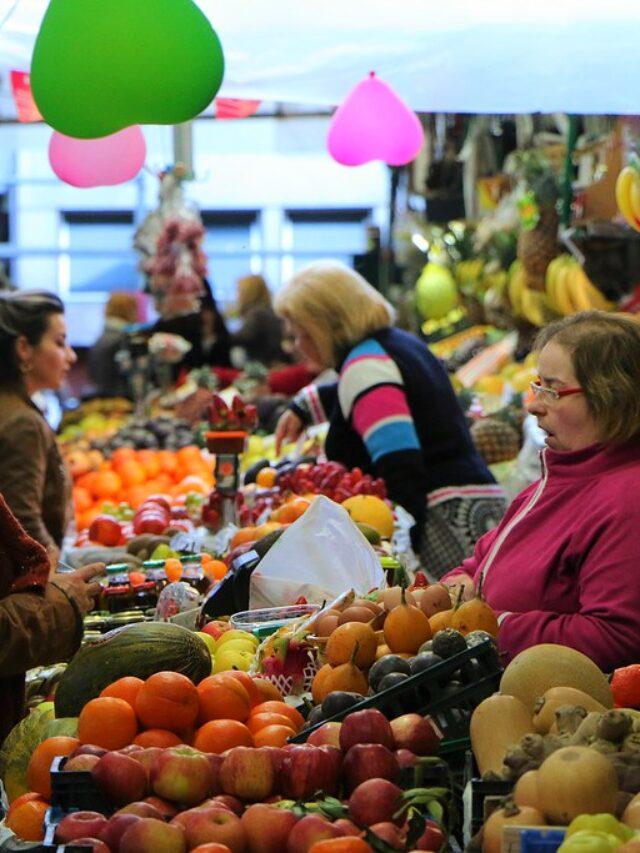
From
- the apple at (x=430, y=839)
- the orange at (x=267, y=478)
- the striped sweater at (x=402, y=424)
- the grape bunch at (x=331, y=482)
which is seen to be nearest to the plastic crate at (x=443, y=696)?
the apple at (x=430, y=839)

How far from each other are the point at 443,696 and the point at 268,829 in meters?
0.47

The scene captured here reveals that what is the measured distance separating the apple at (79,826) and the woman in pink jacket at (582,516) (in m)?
1.17

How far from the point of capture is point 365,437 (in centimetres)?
488

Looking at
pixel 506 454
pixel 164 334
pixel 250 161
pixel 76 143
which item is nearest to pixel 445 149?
pixel 164 334

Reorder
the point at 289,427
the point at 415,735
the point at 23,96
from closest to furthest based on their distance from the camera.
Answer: the point at 415,735
the point at 289,427
the point at 23,96

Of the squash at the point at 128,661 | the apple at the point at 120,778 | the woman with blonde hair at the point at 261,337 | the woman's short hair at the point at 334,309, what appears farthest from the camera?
the woman with blonde hair at the point at 261,337

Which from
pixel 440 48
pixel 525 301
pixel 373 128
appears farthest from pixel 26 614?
pixel 525 301

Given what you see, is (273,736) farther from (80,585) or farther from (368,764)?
(80,585)

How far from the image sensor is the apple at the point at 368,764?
6.38ft

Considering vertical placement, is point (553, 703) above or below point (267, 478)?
above

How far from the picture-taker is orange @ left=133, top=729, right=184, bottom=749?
216 cm

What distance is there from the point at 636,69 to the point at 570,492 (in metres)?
1.97

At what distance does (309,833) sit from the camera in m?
1.79

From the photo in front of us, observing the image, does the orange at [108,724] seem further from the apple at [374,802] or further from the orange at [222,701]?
the apple at [374,802]
